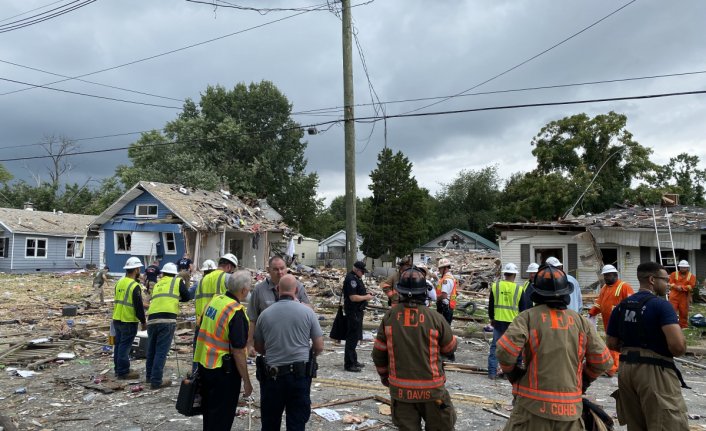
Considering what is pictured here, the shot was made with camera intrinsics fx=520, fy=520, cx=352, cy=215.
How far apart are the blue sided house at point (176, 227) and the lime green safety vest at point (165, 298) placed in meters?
18.6

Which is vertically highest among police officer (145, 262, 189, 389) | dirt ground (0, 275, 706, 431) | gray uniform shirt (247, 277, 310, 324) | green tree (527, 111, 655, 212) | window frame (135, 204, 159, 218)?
green tree (527, 111, 655, 212)

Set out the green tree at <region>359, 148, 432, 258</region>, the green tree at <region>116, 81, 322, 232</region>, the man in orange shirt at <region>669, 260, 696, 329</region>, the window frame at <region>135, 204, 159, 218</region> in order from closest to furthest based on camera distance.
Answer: the man in orange shirt at <region>669, 260, 696, 329</region> → the window frame at <region>135, 204, 159, 218</region> → the green tree at <region>116, 81, 322, 232</region> → the green tree at <region>359, 148, 432, 258</region>

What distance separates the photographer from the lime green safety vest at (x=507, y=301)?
775cm

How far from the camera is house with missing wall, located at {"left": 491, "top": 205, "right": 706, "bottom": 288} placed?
61.9 feet

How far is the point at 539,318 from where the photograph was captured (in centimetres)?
365

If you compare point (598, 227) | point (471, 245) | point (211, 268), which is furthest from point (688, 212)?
point (471, 245)

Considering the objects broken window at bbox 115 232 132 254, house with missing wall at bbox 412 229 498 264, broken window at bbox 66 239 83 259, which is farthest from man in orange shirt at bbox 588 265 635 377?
house with missing wall at bbox 412 229 498 264

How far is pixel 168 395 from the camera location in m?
7.22

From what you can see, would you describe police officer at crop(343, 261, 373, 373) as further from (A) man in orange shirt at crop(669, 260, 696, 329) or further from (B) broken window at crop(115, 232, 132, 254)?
(B) broken window at crop(115, 232, 132, 254)

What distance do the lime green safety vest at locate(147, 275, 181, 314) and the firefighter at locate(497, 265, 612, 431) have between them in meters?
5.45

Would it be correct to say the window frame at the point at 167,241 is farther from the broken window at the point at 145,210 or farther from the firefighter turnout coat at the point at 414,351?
the firefighter turnout coat at the point at 414,351

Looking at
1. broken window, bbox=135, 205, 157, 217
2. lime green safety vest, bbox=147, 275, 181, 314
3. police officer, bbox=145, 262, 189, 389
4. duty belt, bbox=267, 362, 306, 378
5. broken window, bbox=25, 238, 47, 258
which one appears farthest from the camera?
broken window, bbox=25, 238, 47, 258

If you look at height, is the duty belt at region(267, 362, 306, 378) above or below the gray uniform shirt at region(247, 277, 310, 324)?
below

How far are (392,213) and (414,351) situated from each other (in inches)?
1613
